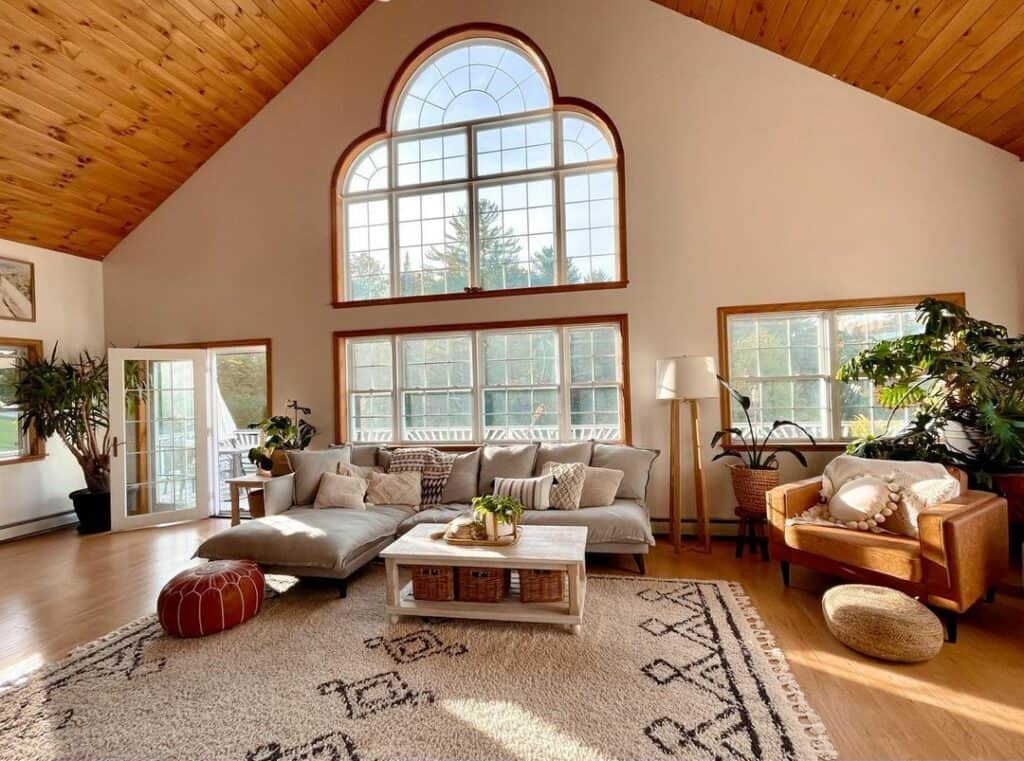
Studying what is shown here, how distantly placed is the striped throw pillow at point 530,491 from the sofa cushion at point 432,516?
0.31 m

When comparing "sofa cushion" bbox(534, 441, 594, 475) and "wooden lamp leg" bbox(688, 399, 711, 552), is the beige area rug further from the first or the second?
"sofa cushion" bbox(534, 441, 594, 475)

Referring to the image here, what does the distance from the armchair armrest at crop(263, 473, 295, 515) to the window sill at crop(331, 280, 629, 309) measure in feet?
6.13

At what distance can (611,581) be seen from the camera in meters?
3.53

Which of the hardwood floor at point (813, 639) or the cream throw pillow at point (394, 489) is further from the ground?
the cream throw pillow at point (394, 489)

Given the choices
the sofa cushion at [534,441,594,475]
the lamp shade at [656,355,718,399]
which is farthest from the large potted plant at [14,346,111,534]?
the lamp shade at [656,355,718,399]

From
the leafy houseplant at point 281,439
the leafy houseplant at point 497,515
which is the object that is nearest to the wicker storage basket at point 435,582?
the leafy houseplant at point 497,515

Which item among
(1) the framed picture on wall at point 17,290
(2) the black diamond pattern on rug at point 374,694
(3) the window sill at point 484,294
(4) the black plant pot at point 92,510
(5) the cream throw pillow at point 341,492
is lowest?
(2) the black diamond pattern on rug at point 374,694

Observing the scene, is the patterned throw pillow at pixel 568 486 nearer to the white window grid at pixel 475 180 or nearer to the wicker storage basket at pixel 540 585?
the wicker storage basket at pixel 540 585

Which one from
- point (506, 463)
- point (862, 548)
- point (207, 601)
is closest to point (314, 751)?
point (207, 601)

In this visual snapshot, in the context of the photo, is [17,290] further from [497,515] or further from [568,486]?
[568,486]

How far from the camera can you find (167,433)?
576 centimetres

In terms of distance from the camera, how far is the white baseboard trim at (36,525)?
5.03 metres

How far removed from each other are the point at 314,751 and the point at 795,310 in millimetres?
4415

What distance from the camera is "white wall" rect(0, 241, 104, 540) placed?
16.8ft
